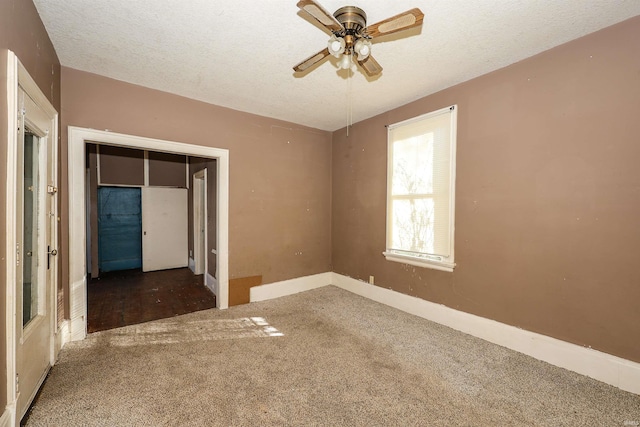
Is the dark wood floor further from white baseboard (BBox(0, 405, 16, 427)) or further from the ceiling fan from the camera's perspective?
the ceiling fan

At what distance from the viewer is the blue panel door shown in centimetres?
575

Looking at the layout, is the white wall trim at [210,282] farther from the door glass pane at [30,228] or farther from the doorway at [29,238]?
the door glass pane at [30,228]

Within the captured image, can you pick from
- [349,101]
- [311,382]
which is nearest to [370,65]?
[349,101]

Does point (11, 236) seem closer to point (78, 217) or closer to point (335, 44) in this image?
point (78, 217)

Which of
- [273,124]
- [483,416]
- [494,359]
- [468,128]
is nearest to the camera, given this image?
[483,416]

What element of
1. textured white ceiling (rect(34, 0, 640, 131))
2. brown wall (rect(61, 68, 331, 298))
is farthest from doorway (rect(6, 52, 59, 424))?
textured white ceiling (rect(34, 0, 640, 131))

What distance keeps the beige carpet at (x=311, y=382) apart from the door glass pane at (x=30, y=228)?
637mm

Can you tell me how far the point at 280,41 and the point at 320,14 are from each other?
0.82 meters

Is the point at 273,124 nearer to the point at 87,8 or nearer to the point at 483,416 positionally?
the point at 87,8

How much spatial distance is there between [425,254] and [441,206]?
0.62 m

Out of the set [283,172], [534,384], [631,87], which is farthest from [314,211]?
[631,87]

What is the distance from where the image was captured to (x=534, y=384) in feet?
6.70

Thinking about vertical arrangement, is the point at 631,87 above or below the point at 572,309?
above

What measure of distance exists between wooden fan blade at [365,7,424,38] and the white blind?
168 cm
